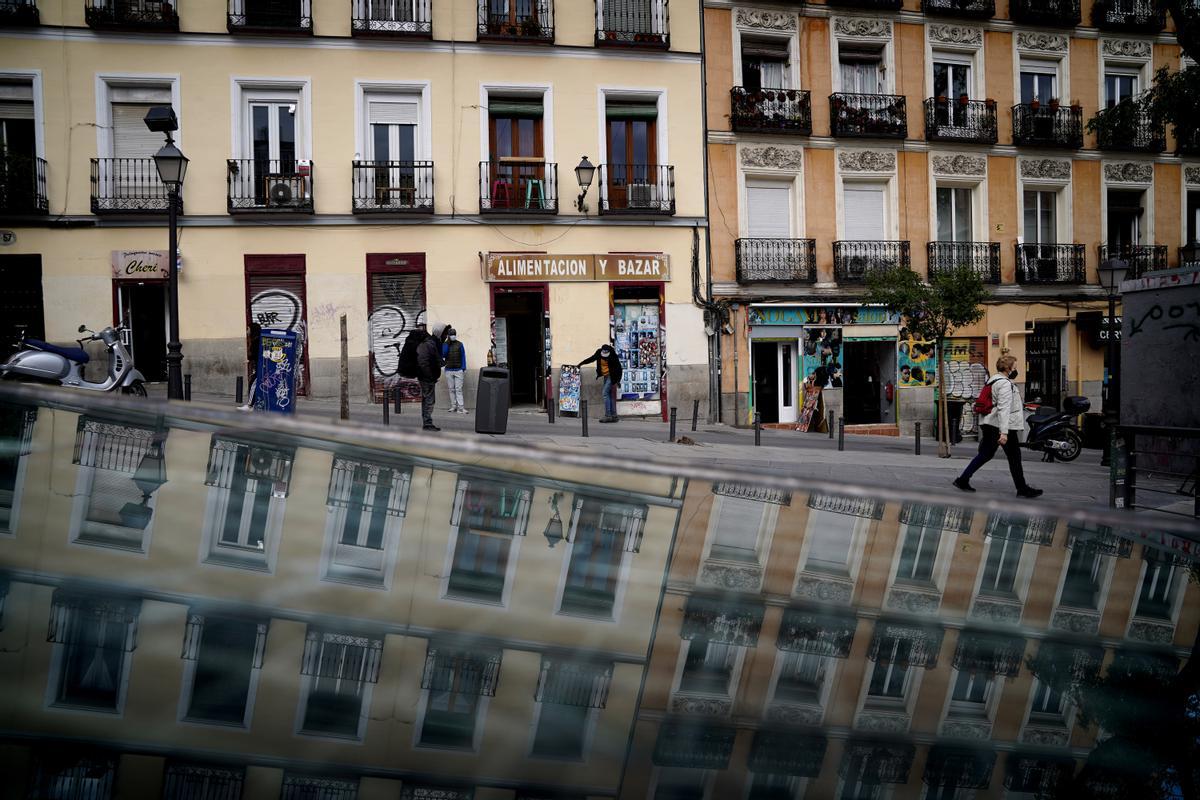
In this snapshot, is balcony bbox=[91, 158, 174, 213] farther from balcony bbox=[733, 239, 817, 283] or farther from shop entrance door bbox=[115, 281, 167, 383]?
balcony bbox=[733, 239, 817, 283]

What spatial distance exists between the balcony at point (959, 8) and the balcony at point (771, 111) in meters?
4.42

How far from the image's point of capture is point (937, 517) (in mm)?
1226

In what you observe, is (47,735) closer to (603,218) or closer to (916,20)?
(603,218)

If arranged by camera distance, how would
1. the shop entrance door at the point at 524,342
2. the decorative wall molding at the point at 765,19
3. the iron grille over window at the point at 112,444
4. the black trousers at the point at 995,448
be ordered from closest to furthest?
the iron grille over window at the point at 112,444 → the black trousers at the point at 995,448 → the shop entrance door at the point at 524,342 → the decorative wall molding at the point at 765,19

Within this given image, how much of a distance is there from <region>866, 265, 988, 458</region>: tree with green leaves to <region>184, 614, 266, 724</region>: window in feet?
49.9

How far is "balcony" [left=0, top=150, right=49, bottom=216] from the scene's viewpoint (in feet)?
53.9

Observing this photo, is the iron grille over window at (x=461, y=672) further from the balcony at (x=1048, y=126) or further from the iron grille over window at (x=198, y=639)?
the balcony at (x=1048, y=126)

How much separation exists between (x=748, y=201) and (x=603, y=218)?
393 cm

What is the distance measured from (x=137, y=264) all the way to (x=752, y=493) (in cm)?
1910

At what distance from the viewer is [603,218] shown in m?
18.9

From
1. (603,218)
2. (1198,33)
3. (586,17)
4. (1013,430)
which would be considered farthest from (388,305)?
(1198,33)

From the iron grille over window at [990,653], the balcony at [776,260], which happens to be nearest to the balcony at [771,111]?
the balcony at [776,260]

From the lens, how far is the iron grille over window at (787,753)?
71 centimetres

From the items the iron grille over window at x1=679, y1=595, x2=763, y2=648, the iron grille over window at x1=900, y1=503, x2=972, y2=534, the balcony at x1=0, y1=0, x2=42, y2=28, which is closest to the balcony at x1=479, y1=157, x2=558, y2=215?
the balcony at x1=0, y1=0, x2=42, y2=28
